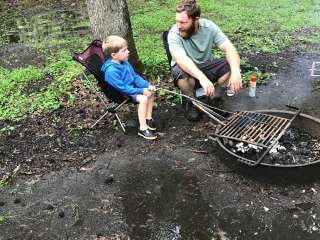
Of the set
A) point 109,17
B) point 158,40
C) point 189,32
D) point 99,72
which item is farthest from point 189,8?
point 158,40

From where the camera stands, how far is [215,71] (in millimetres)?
5586

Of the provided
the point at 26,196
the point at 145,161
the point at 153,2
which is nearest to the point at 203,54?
the point at 145,161

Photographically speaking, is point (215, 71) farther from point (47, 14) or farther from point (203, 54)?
point (47, 14)

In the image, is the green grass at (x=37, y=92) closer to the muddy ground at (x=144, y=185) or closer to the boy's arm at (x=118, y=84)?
the muddy ground at (x=144, y=185)

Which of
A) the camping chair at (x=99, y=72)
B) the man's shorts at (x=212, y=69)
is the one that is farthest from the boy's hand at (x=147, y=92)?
the man's shorts at (x=212, y=69)

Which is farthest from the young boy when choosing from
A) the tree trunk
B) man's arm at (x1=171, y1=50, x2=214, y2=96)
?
the tree trunk

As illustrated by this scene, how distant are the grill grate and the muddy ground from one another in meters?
0.26

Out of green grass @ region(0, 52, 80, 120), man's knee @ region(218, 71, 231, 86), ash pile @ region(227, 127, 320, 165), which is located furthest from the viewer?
green grass @ region(0, 52, 80, 120)

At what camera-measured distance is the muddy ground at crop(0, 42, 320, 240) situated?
4000 millimetres

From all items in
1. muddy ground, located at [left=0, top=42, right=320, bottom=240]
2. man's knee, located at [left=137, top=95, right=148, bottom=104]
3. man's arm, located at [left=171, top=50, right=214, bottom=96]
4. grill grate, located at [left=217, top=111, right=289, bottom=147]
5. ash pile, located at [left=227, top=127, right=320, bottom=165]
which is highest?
man's arm, located at [left=171, top=50, right=214, bottom=96]

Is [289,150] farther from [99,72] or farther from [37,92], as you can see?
[37,92]

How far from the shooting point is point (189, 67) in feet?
17.1

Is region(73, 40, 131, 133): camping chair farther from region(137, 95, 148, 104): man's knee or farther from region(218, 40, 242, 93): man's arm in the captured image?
region(218, 40, 242, 93): man's arm

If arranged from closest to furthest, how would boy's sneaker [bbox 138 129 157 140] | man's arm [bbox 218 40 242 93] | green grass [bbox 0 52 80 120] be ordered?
man's arm [bbox 218 40 242 93], boy's sneaker [bbox 138 129 157 140], green grass [bbox 0 52 80 120]
